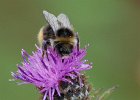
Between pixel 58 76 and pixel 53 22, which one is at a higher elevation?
pixel 53 22

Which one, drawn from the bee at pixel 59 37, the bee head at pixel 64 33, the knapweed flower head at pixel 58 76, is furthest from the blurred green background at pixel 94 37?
the bee head at pixel 64 33

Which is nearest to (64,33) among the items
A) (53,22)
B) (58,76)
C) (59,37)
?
(59,37)

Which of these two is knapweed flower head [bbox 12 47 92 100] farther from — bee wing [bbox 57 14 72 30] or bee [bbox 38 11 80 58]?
bee wing [bbox 57 14 72 30]

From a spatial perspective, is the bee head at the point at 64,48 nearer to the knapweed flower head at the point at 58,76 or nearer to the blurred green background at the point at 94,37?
the knapweed flower head at the point at 58,76

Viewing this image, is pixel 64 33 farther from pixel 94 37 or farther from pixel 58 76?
pixel 94 37

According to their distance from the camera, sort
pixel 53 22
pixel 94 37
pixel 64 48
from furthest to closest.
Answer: pixel 94 37, pixel 53 22, pixel 64 48
